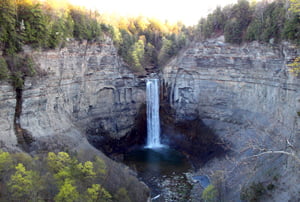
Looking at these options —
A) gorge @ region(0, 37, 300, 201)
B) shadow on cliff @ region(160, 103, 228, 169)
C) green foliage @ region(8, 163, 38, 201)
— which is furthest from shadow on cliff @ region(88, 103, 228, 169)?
green foliage @ region(8, 163, 38, 201)

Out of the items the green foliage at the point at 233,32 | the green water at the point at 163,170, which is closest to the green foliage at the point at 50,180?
the green water at the point at 163,170

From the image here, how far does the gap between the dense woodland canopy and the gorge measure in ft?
3.66

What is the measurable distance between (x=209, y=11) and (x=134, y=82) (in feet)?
50.3

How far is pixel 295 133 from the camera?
22.9 meters

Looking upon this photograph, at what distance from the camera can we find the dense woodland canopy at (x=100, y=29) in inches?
992

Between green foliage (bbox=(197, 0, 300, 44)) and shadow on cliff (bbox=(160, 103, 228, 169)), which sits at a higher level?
green foliage (bbox=(197, 0, 300, 44))

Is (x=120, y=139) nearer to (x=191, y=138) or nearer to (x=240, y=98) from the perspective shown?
(x=191, y=138)

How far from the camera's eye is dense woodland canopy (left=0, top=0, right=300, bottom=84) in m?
25.2

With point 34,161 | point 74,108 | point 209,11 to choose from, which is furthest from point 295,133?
point 209,11

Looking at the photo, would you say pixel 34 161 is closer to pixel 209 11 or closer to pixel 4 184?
pixel 4 184

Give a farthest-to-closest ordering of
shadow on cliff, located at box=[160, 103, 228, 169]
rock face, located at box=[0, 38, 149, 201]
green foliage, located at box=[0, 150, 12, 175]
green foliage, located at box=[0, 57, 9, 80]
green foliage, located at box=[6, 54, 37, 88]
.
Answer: shadow on cliff, located at box=[160, 103, 228, 169] → green foliage, located at box=[6, 54, 37, 88] → rock face, located at box=[0, 38, 149, 201] → green foliage, located at box=[0, 57, 9, 80] → green foliage, located at box=[0, 150, 12, 175]

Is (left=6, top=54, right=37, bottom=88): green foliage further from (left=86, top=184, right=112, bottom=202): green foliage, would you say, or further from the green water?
the green water

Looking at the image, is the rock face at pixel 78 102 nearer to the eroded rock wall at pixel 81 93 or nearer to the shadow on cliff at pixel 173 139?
the eroded rock wall at pixel 81 93

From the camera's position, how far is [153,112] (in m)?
40.8
